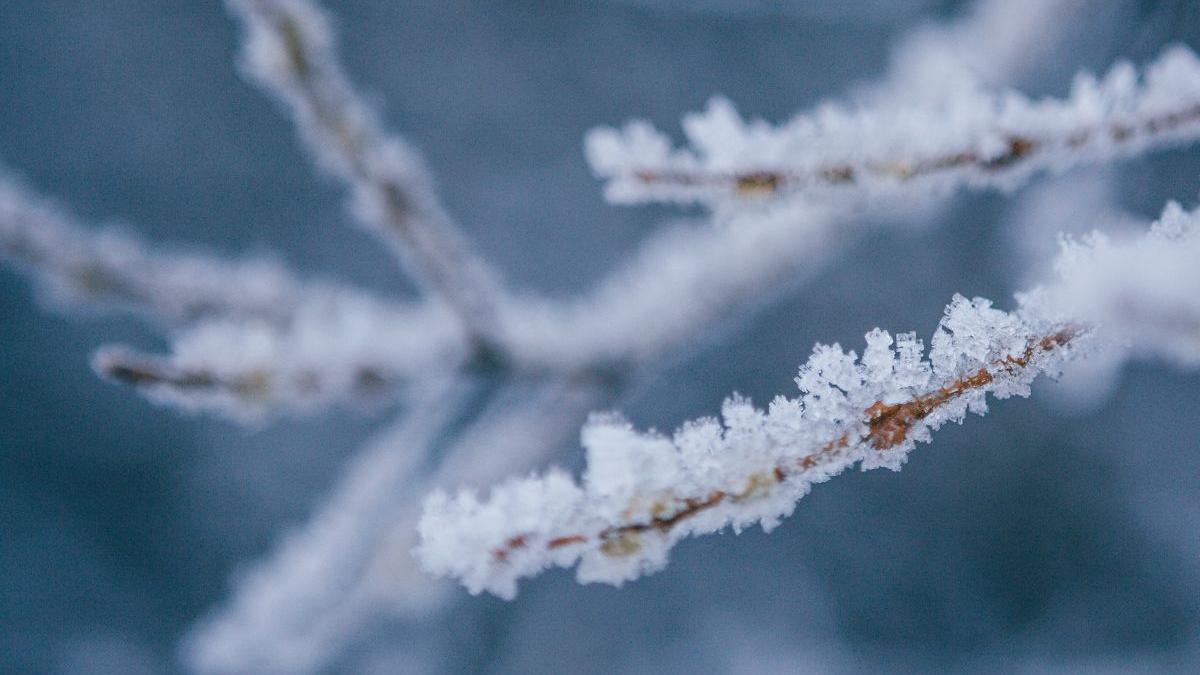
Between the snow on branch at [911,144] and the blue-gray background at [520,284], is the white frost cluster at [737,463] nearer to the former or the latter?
the snow on branch at [911,144]

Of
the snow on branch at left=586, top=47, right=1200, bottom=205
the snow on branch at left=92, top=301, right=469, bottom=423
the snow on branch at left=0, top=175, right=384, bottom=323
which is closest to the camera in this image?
the snow on branch at left=586, top=47, right=1200, bottom=205

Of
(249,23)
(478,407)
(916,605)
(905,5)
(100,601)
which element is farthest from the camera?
(100,601)

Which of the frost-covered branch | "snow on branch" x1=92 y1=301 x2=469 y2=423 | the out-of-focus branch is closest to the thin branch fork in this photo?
the frost-covered branch

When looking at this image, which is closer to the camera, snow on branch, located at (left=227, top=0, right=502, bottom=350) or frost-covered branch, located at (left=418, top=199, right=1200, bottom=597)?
frost-covered branch, located at (left=418, top=199, right=1200, bottom=597)

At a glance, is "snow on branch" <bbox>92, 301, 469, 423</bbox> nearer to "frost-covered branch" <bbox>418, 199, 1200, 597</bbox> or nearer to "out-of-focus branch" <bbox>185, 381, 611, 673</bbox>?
"out-of-focus branch" <bbox>185, 381, 611, 673</bbox>

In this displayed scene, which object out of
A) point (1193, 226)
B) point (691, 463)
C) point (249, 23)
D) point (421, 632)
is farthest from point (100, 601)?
point (1193, 226)

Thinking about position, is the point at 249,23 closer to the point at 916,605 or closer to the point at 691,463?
the point at 691,463

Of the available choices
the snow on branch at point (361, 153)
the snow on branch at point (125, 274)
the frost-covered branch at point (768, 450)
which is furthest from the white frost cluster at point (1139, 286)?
the snow on branch at point (125, 274)
